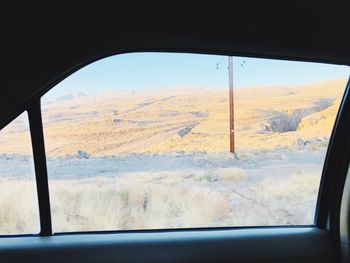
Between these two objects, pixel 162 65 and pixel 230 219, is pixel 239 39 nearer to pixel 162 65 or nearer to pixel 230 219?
pixel 162 65

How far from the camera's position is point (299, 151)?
2.37 m

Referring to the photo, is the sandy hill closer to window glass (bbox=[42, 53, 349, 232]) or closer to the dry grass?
window glass (bbox=[42, 53, 349, 232])

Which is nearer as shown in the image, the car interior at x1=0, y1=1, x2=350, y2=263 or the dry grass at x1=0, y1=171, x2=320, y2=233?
the car interior at x1=0, y1=1, x2=350, y2=263

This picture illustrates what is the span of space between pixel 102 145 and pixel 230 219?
76cm

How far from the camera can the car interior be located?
6.34 ft

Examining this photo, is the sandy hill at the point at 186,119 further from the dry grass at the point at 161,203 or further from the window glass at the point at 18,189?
the dry grass at the point at 161,203

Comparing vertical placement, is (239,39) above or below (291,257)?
above

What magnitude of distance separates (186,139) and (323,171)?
756mm

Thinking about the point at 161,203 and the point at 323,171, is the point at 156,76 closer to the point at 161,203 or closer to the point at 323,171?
the point at 161,203

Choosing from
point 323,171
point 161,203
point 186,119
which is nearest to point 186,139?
point 186,119

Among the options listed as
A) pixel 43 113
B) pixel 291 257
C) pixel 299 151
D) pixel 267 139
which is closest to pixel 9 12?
pixel 43 113

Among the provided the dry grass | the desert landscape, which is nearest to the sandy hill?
the desert landscape

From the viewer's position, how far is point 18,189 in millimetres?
2174

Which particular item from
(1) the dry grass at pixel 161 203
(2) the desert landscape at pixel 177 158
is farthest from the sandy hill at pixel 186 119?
(1) the dry grass at pixel 161 203
